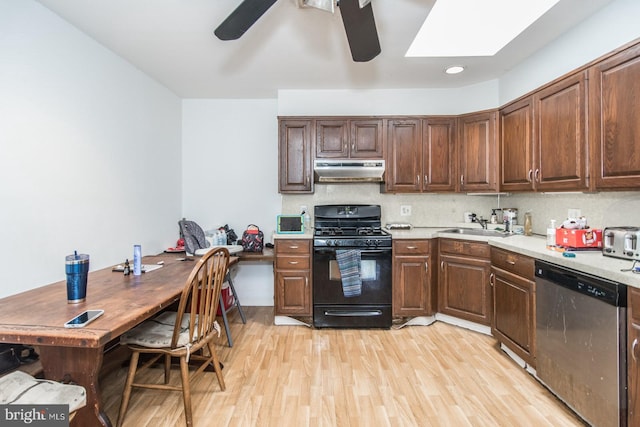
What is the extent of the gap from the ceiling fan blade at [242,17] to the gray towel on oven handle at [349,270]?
6.46 feet

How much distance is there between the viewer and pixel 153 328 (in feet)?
6.08

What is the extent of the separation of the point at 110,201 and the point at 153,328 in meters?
1.28

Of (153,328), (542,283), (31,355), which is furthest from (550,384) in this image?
(31,355)

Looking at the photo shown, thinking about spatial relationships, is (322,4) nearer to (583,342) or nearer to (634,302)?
(634,302)

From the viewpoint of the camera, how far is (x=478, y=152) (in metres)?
3.16

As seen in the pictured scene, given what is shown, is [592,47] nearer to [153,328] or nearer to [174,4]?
[174,4]

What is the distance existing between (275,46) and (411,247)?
217 cm

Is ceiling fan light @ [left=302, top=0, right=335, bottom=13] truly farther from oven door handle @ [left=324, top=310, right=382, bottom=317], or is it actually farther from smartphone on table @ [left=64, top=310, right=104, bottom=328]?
oven door handle @ [left=324, top=310, right=382, bottom=317]

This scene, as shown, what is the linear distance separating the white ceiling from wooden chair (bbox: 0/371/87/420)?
6.99ft

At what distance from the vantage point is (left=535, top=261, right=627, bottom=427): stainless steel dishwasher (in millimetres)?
1510

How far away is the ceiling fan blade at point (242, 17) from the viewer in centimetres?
155

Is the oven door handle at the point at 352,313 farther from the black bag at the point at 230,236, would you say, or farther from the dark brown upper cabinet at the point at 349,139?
the dark brown upper cabinet at the point at 349,139

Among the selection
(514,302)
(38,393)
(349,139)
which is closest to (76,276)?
(38,393)

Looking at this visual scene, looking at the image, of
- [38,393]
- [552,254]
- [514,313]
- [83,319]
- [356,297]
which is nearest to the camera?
[38,393]
